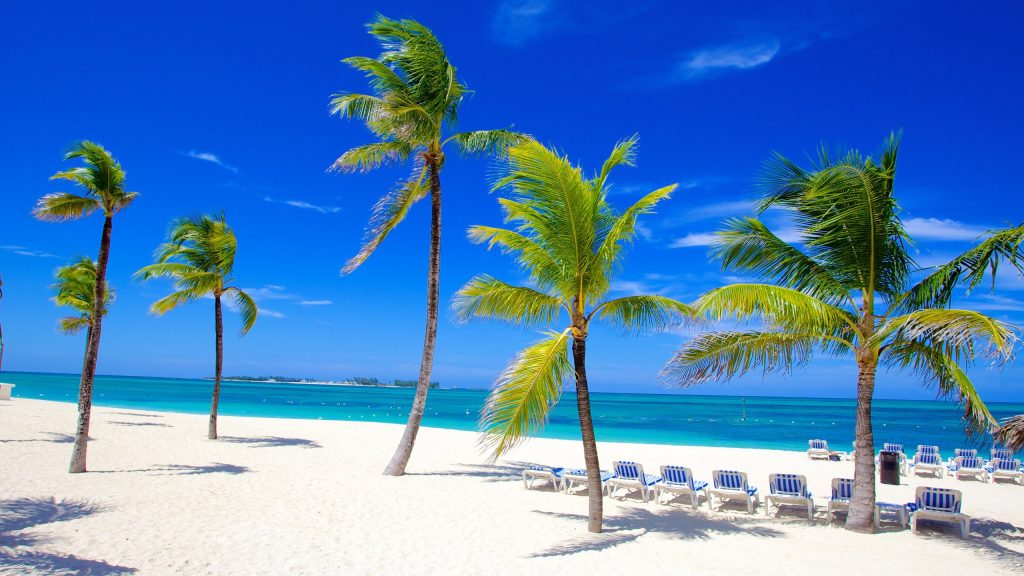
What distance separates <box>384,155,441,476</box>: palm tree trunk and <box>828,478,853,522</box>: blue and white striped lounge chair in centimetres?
697

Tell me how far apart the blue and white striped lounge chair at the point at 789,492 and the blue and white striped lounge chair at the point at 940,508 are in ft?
4.53


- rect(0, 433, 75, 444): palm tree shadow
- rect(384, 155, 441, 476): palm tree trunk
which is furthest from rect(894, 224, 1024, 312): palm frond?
rect(0, 433, 75, 444): palm tree shadow

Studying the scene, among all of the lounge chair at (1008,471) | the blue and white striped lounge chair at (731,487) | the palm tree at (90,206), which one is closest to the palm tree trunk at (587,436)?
the blue and white striped lounge chair at (731,487)

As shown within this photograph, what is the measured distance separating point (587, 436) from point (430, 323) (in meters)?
4.80

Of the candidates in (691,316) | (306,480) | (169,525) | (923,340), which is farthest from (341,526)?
(923,340)

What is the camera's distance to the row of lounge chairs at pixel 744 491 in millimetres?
8500

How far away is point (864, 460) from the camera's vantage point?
8141 mm

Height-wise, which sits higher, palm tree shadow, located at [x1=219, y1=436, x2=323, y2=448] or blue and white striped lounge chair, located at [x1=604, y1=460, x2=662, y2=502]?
blue and white striped lounge chair, located at [x1=604, y1=460, x2=662, y2=502]

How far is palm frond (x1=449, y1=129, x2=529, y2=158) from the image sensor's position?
36.5 ft

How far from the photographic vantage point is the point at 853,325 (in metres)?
8.05

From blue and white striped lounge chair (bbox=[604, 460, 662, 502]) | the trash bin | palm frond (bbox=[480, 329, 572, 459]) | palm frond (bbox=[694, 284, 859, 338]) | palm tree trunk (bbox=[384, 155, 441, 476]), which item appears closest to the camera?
palm frond (bbox=[480, 329, 572, 459])

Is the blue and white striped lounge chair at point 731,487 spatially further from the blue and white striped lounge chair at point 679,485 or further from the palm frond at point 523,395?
the palm frond at point 523,395

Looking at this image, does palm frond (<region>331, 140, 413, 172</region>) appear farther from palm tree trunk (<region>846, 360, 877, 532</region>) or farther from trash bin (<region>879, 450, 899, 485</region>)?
trash bin (<region>879, 450, 899, 485</region>)

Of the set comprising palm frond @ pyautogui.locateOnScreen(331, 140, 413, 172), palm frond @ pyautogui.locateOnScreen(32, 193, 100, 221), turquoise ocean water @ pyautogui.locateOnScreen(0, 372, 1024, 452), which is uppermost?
palm frond @ pyautogui.locateOnScreen(331, 140, 413, 172)
